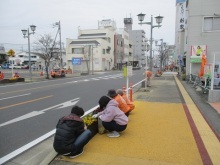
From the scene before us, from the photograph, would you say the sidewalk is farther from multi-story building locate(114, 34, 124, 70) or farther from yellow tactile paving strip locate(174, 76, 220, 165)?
multi-story building locate(114, 34, 124, 70)

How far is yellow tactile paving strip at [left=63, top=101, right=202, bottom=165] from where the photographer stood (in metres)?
4.61

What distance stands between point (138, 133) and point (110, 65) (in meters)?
71.8

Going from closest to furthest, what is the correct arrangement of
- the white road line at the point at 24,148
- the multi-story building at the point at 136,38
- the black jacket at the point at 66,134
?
the black jacket at the point at 66,134
the white road line at the point at 24,148
the multi-story building at the point at 136,38

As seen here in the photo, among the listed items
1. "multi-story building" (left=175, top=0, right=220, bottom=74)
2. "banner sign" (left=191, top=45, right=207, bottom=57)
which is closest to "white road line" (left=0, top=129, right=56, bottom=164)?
"banner sign" (left=191, top=45, right=207, bottom=57)

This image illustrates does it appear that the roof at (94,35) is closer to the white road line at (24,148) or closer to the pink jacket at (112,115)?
the white road line at (24,148)

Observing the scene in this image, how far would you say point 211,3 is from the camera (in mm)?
22641

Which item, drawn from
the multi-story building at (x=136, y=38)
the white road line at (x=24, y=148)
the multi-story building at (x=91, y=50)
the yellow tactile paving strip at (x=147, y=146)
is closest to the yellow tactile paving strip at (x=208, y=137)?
the yellow tactile paving strip at (x=147, y=146)

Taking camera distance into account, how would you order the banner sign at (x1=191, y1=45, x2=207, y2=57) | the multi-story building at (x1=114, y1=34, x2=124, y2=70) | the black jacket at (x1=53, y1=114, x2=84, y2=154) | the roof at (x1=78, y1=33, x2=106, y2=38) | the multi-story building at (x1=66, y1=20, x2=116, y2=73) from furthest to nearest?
the multi-story building at (x1=114, y1=34, x2=124, y2=70) < the roof at (x1=78, y1=33, x2=106, y2=38) < the multi-story building at (x1=66, y1=20, x2=116, y2=73) < the banner sign at (x1=191, y1=45, x2=207, y2=57) < the black jacket at (x1=53, y1=114, x2=84, y2=154)

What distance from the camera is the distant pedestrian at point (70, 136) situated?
4598mm

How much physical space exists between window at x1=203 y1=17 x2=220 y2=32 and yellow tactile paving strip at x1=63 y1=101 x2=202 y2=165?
18.0 m

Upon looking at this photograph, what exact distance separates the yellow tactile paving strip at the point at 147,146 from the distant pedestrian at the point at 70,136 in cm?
18

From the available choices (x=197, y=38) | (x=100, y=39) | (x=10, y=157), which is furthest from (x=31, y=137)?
(x=100, y=39)

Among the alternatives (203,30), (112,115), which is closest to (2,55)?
(203,30)

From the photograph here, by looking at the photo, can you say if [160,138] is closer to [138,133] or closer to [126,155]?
[138,133]
